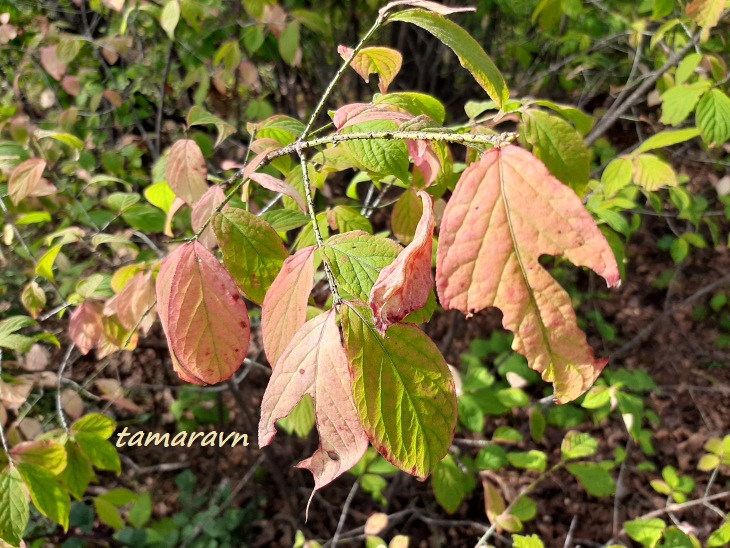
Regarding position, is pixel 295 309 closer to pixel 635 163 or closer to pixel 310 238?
pixel 310 238

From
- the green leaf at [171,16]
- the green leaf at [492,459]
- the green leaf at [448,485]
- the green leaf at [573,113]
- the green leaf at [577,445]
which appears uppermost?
the green leaf at [171,16]

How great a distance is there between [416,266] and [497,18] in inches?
119

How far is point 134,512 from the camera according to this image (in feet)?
6.04

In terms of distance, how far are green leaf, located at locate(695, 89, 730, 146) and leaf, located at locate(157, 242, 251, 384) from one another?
1.18 m

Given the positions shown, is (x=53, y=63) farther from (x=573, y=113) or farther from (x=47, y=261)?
(x=573, y=113)

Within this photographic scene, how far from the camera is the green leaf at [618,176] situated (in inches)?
51.2

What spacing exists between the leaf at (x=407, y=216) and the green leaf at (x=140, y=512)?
149 centimetres

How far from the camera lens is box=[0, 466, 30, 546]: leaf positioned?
3.05 feet

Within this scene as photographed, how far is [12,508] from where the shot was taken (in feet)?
3.11

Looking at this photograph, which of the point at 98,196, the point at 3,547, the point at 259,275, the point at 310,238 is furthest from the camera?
the point at 98,196

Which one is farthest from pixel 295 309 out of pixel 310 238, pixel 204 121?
pixel 204 121

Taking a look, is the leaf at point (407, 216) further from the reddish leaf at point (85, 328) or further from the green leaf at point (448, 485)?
the green leaf at point (448, 485)

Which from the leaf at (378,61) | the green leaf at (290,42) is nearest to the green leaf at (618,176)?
the leaf at (378,61)

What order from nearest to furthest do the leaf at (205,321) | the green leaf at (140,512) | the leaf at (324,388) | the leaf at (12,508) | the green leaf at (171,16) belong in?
the leaf at (324,388) < the leaf at (205,321) < the leaf at (12,508) < the green leaf at (171,16) < the green leaf at (140,512)
